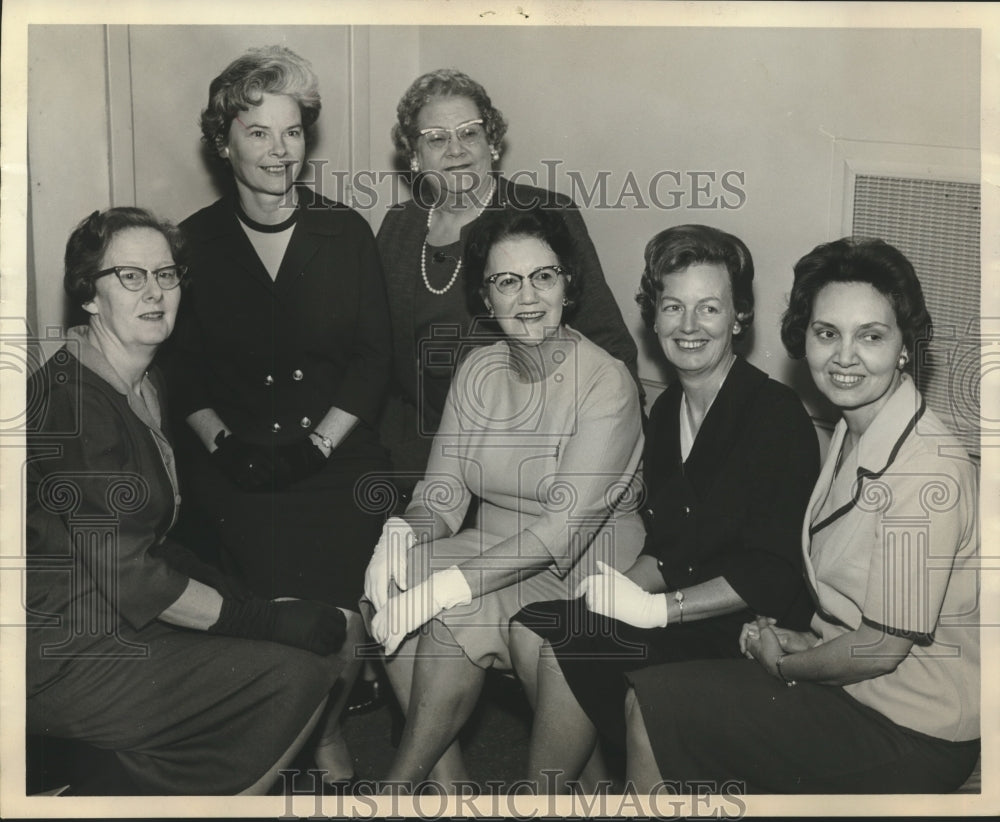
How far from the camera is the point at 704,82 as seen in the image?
2.28m

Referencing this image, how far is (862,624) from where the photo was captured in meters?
2.02

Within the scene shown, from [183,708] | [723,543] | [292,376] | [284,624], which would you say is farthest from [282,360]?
[723,543]

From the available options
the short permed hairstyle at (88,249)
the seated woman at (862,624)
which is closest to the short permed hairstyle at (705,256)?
the seated woman at (862,624)

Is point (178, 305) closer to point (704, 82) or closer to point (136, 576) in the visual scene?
point (136, 576)

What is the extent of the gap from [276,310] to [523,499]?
2.05 ft

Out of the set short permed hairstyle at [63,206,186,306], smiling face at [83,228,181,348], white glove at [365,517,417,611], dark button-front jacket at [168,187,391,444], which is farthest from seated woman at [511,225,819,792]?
short permed hairstyle at [63,206,186,306]

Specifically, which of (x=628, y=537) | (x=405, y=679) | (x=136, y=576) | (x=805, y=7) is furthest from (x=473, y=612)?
(x=805, y=7)

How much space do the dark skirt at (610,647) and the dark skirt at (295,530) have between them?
37 cm

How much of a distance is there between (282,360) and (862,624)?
1210 millimetres

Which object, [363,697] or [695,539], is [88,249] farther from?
[695,539]

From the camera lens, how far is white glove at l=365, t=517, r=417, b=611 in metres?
2.25

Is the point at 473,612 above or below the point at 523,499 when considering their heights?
below

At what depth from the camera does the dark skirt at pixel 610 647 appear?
6.98 feet

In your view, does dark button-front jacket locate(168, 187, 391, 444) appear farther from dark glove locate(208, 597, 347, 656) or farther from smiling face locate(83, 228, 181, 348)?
dark glove locate(208, 597, 347, 656)
